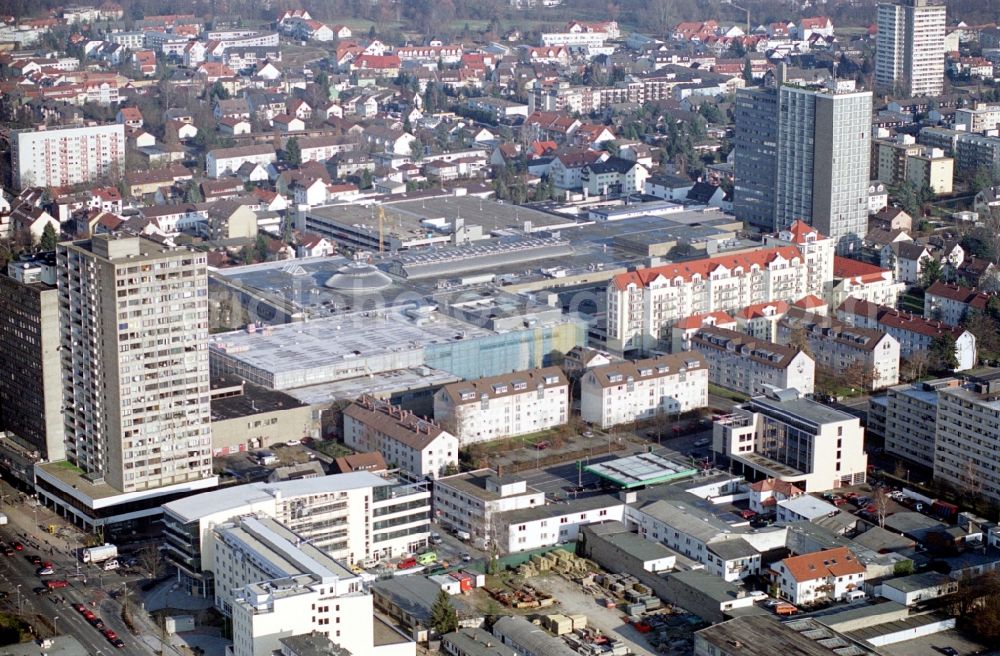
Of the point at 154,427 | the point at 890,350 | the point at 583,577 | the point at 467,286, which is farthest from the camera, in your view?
the point at 467,286

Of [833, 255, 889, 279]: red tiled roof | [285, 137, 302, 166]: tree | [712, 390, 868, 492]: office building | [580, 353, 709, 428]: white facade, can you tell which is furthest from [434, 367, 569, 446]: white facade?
[285, 137, 302, 166]: tree

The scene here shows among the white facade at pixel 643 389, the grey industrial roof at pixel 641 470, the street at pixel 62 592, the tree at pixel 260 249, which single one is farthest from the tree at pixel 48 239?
the grey industrial roof at pixel 641 470

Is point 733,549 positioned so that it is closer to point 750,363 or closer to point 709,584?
point 709,584

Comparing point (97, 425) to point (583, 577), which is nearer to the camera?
point (583, 577)

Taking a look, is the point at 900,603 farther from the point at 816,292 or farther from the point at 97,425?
the point at 816,292

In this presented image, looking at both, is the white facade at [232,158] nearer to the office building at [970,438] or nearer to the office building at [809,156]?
the office building at [809,156]

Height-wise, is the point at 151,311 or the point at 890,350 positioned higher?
the point at 151,311

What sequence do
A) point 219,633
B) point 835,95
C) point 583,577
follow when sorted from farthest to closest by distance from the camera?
point 835,95, point 583,577, point 219,633

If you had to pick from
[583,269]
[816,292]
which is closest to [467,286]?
[583,269]

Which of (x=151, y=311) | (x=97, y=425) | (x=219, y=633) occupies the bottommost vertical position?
(x=219, y=633)
